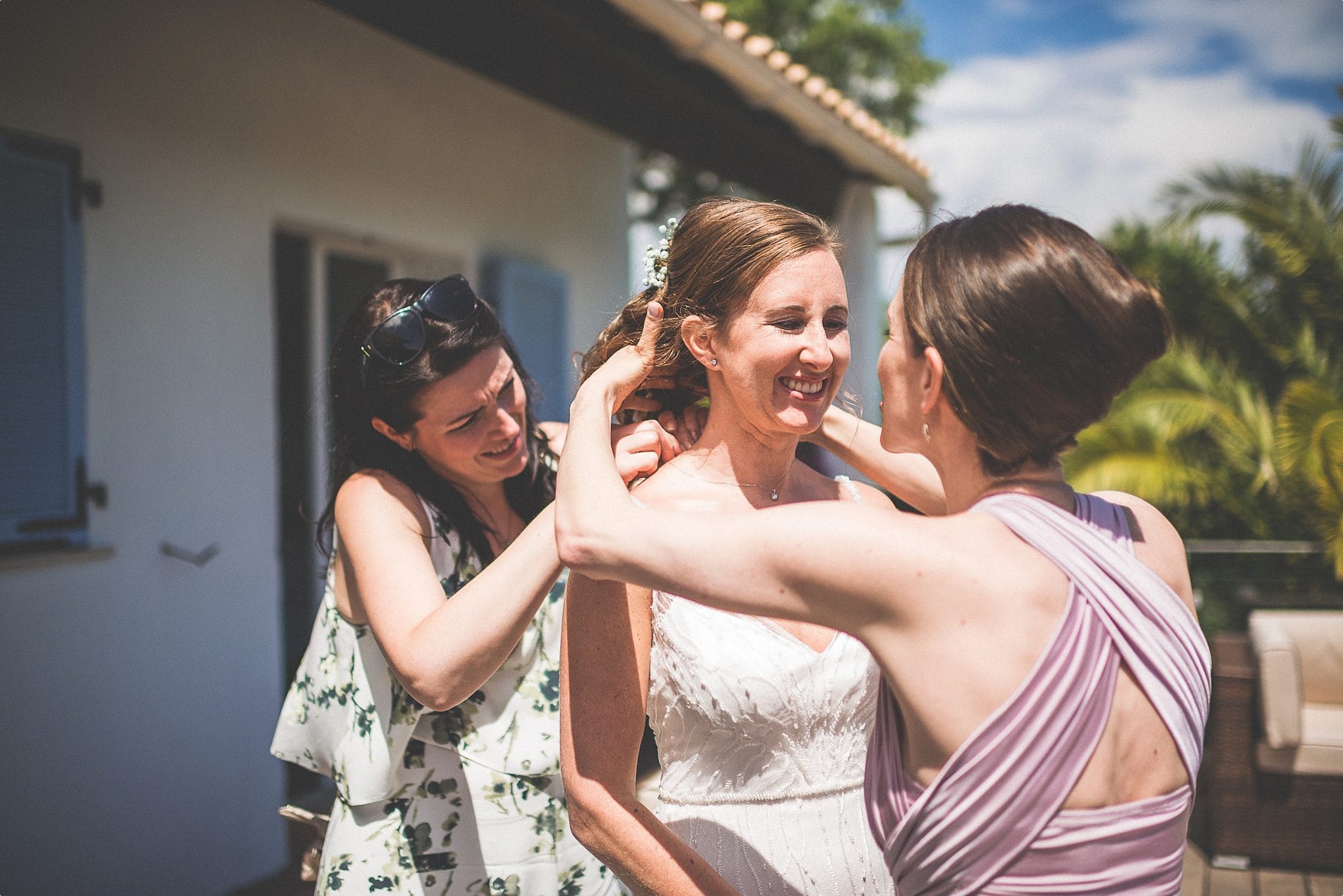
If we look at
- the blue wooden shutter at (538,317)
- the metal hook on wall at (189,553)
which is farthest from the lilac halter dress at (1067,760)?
the blue wooden shutter at (538,317)

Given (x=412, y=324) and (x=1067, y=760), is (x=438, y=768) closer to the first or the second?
(x=412, y=324)

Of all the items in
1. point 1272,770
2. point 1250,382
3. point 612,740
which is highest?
point 1250,382

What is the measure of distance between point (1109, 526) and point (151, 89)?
12.5 ft

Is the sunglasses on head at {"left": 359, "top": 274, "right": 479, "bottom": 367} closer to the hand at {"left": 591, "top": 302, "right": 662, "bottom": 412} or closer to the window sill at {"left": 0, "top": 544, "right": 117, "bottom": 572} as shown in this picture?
the hand at {"left": 591, "top": 302, "right": 662, "bottom": 412}

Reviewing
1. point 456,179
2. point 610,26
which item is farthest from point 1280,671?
point 456,179

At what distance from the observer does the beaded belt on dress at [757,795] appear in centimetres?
173

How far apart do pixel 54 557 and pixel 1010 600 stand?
131 inches

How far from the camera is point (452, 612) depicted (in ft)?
4.99

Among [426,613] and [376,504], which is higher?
[376,504]

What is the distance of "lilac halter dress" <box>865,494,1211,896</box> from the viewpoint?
1.05 m

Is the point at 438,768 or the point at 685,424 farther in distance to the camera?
the point at 685,424

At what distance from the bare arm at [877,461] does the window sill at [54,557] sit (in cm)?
273

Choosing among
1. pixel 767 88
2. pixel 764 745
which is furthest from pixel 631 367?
pixel 767 88

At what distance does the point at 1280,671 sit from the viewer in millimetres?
4191
